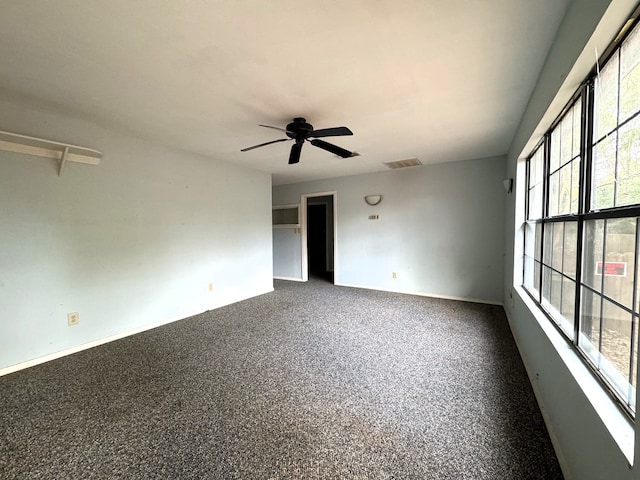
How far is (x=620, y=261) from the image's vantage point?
1.10m

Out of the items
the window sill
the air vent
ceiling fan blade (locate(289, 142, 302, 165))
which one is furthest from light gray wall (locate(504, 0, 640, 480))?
the air vent

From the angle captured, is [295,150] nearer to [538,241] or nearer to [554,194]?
[554,194]

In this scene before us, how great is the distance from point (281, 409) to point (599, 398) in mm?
1609

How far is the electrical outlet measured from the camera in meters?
2.61

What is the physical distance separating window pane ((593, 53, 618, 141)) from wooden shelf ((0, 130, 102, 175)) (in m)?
3.75

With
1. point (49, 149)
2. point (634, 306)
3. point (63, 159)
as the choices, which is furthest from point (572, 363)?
point (49, 149)

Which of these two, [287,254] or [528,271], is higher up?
[528,271]

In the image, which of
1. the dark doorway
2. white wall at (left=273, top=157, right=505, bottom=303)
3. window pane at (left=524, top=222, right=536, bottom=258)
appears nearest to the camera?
window pane at (left=524, top=222, right=536, bottom=258)

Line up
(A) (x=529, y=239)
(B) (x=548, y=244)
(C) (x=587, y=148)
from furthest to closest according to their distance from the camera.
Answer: (A) (x=529, y=239) < (B) (x=548, y=244) < (C) (x=587, y=148)

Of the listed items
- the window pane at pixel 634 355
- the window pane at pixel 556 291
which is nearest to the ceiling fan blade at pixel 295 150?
the window pane at pixel 556 291

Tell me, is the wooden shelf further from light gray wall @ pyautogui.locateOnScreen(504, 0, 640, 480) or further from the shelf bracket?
light gray wall @ pyautogui.locateOnScreen(504, 0, 640, 480)

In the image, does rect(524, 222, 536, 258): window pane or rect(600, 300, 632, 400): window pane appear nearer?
rect(600, 300, 632, 400): window pane

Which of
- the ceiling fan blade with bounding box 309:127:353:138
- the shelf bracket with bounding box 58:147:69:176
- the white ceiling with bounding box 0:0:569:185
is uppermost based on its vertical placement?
the white ceiling with bounding box 0:0:569:185

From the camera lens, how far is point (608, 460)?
888 mm
